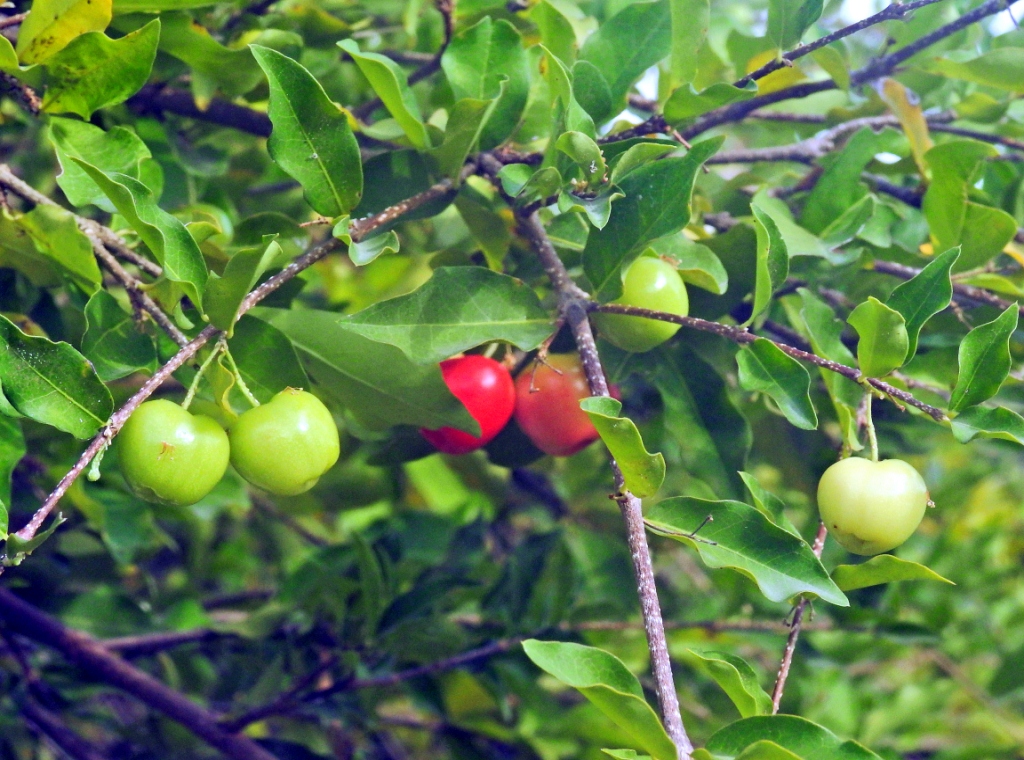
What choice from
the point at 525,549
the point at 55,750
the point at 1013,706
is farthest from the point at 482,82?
the point at 1013,706

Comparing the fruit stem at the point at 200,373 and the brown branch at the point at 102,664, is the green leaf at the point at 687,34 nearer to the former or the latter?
the fruit stem at the point at 200,373

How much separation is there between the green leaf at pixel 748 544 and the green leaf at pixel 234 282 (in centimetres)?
48

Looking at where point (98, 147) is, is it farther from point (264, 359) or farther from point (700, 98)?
point (700, 98)

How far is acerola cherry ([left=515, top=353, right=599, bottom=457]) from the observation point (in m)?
1.34

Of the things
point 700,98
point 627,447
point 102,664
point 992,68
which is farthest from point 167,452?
point 992,68

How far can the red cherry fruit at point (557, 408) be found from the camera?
134cm

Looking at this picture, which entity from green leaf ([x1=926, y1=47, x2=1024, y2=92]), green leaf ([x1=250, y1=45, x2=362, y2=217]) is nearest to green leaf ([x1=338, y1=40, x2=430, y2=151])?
green leaf ([x1=250, y1=45, x2=362, y2=217])

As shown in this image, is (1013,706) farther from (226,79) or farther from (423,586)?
(226,79)

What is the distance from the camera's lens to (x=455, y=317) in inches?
44.3

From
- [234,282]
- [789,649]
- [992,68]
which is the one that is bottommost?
[789,649]

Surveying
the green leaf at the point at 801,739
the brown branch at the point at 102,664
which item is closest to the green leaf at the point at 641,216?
the green leaf at the point at 801,739

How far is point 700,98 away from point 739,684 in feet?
2.29

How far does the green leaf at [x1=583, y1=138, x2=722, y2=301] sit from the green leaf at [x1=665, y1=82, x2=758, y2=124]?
0.13 meters

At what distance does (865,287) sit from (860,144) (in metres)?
0.23
